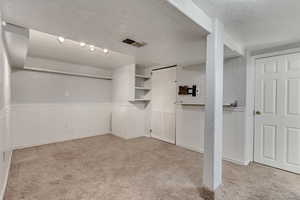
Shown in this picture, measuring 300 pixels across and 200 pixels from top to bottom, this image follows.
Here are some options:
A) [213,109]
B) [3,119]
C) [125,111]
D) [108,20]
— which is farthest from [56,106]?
[213,109]

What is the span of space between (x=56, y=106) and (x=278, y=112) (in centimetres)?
502

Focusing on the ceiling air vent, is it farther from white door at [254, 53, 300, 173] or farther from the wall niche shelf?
white door at [254, 53, 300, 173]

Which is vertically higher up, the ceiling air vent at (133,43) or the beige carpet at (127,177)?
the ceiling air vent at (133,43)

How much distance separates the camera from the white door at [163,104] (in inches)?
156

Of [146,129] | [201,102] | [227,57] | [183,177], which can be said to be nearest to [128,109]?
[146,129]

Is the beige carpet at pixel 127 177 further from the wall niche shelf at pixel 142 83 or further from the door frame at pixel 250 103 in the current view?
the wall niche shelf at pixel 142 83

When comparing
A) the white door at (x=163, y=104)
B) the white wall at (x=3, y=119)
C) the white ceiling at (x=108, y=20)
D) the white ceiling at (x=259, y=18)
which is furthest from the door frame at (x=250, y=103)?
the white wall at (x=3, y=119)

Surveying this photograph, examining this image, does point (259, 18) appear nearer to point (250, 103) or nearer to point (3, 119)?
point (250, 103)

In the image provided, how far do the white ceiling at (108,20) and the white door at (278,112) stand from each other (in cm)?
150

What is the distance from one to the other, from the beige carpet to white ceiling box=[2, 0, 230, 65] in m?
2.06

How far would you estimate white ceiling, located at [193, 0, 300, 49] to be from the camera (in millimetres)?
1446

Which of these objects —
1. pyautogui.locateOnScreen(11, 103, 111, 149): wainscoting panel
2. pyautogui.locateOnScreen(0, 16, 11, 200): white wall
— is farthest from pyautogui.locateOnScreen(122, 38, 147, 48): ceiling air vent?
pyautogui.locateOnScreen(11, 103, 111, 149): wainscoting panel

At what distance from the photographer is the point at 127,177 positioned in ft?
7.25

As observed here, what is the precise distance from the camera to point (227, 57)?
9.34 feet
